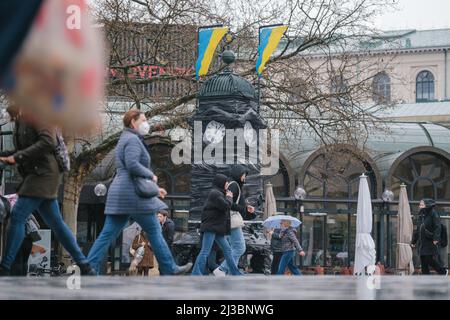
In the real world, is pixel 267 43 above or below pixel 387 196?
above

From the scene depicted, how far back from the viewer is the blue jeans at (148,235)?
10.5 meters

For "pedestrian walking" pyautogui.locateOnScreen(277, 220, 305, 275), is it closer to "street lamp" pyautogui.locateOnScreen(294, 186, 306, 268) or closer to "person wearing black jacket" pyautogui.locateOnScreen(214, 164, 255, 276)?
"person wearing black jacket" pyautogui.locateOnScreen(214, 164, 255, 276)

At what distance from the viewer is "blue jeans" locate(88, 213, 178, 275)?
1052cm

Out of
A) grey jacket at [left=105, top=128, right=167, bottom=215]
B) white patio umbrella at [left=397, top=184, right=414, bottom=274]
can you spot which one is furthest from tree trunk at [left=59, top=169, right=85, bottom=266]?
grey jacket at [left=105, top=128, right=167, bottom=215]

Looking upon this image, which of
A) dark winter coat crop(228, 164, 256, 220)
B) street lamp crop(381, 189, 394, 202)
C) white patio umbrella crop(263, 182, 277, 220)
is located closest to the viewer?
dark winter coat crop(228, 164, 256, 220)

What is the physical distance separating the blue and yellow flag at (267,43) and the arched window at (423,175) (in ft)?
71.8

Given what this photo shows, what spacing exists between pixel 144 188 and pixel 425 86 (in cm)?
10867

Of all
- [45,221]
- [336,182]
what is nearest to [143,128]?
[45,221]

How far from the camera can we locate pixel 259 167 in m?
19.6

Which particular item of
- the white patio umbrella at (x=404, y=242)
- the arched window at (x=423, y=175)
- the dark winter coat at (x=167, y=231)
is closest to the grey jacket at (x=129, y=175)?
the dark winter coat at (x=167, y=231)

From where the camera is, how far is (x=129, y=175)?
1046cm

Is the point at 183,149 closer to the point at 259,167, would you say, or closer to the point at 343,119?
the point at 343,119

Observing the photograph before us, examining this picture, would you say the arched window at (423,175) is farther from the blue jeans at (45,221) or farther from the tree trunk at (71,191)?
the blue jeans at (45,221)

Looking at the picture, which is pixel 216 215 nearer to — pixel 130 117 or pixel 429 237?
pixel 130 117
